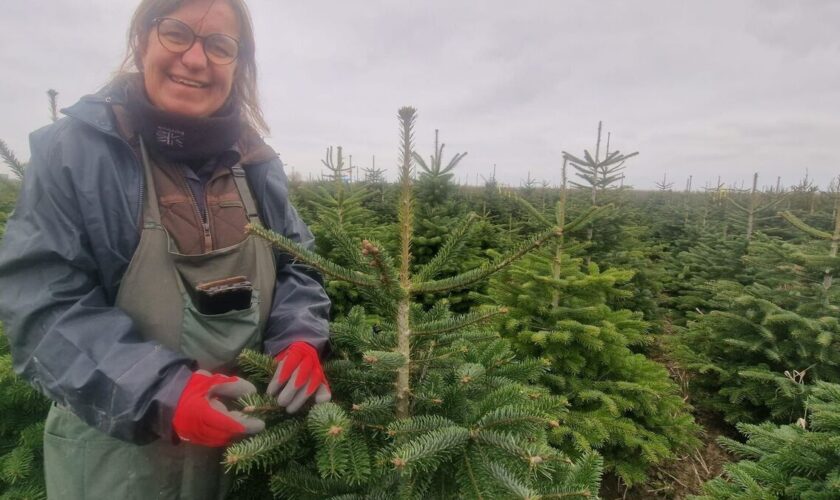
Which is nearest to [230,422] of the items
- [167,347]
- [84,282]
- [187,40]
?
[167,347]

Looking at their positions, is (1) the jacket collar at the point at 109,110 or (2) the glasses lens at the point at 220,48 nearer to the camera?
(1) the jacket collar at the point at 109,110

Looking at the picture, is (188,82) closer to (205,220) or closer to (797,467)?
(205,220)

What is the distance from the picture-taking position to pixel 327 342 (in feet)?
5.84

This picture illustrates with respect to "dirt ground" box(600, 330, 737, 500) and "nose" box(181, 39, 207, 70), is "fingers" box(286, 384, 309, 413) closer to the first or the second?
"nose" box(181, 39, 207, 70)

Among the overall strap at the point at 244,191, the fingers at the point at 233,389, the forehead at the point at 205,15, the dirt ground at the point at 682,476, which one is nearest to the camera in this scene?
the fingers at the point at 233,389

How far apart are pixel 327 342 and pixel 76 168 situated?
109 centimetres

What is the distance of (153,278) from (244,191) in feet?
1.73

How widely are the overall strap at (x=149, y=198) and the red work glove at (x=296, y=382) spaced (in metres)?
0.68

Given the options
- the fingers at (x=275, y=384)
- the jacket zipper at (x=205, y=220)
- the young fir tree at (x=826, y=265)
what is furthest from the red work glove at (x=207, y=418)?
the young fir tree at (x=826, y=265)

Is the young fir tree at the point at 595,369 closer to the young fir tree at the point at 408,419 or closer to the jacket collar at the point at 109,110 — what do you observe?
the young fir tree at the point at 408,419

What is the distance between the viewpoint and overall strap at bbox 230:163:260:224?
5.75 feet

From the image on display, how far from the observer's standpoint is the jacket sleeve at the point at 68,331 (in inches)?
48.1

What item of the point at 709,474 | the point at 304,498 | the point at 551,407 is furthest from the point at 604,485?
the point at 304,498

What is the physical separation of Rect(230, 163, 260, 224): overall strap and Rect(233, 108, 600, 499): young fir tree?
23.6 inches
